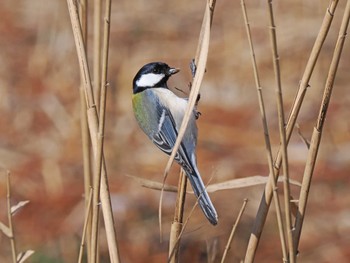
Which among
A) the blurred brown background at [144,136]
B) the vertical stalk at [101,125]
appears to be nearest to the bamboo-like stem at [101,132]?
the vertical stalk at [101,125]

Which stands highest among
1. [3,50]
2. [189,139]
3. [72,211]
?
[189,139]

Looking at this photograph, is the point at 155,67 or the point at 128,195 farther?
the point at 128,195

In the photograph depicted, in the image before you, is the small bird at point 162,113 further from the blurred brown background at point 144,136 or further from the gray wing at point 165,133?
the blurred brown background at point 144,136

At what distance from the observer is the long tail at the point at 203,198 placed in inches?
96.0

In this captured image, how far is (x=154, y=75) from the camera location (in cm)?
331

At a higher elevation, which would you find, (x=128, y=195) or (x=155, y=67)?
(x=155, y=67)

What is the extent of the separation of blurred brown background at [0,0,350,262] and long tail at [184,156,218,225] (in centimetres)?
200

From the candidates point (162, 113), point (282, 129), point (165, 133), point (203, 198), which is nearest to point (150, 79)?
point (162, 113)

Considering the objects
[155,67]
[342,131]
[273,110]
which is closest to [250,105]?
[273,110]

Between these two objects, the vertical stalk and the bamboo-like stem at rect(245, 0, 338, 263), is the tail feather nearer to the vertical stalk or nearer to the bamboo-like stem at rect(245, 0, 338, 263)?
the bamboo-like stem at rect(245, 0, 338, 263)

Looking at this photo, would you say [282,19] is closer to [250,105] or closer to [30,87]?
[250,105]

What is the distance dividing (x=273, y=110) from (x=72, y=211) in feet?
4.25

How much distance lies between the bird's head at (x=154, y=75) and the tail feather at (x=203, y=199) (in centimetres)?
71

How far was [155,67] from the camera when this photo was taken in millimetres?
3281
